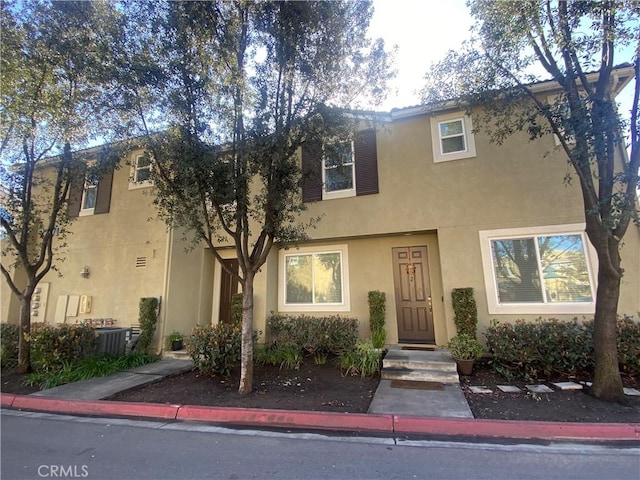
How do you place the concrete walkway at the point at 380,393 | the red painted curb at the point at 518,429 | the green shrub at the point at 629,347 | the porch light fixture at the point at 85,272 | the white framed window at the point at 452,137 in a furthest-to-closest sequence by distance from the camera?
1. the porch light fixture at the point at 85,272
2. the white framed window at the point at 452,137
3. the green shrub at the point at 629,347
4. the concrete walkway at the point at 380,393
5. the red painted curb at the point at 518,429

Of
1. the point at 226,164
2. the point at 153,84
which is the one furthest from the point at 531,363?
the point at 153,84

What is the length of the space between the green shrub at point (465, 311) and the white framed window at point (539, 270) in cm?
50

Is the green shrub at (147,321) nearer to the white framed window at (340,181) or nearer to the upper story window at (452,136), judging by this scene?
the white framed window at (340,181)

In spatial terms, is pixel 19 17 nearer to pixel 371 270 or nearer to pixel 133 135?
pixel 133 135

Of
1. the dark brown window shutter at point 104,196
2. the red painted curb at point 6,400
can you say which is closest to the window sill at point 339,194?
the dark brown window shutter at point 104,196

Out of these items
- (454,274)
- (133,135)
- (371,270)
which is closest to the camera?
(133,135)

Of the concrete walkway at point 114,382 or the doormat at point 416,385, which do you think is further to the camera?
the concrete walkway at point 114,382

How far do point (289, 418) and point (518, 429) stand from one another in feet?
10.2

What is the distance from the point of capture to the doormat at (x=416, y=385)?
19.3 feet

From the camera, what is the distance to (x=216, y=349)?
22.4 ft

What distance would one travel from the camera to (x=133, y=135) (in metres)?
6.75

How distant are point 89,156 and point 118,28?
361 centimetres

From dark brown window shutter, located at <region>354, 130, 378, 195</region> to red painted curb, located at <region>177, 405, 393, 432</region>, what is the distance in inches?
222

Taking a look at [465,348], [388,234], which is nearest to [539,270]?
[465,348]
